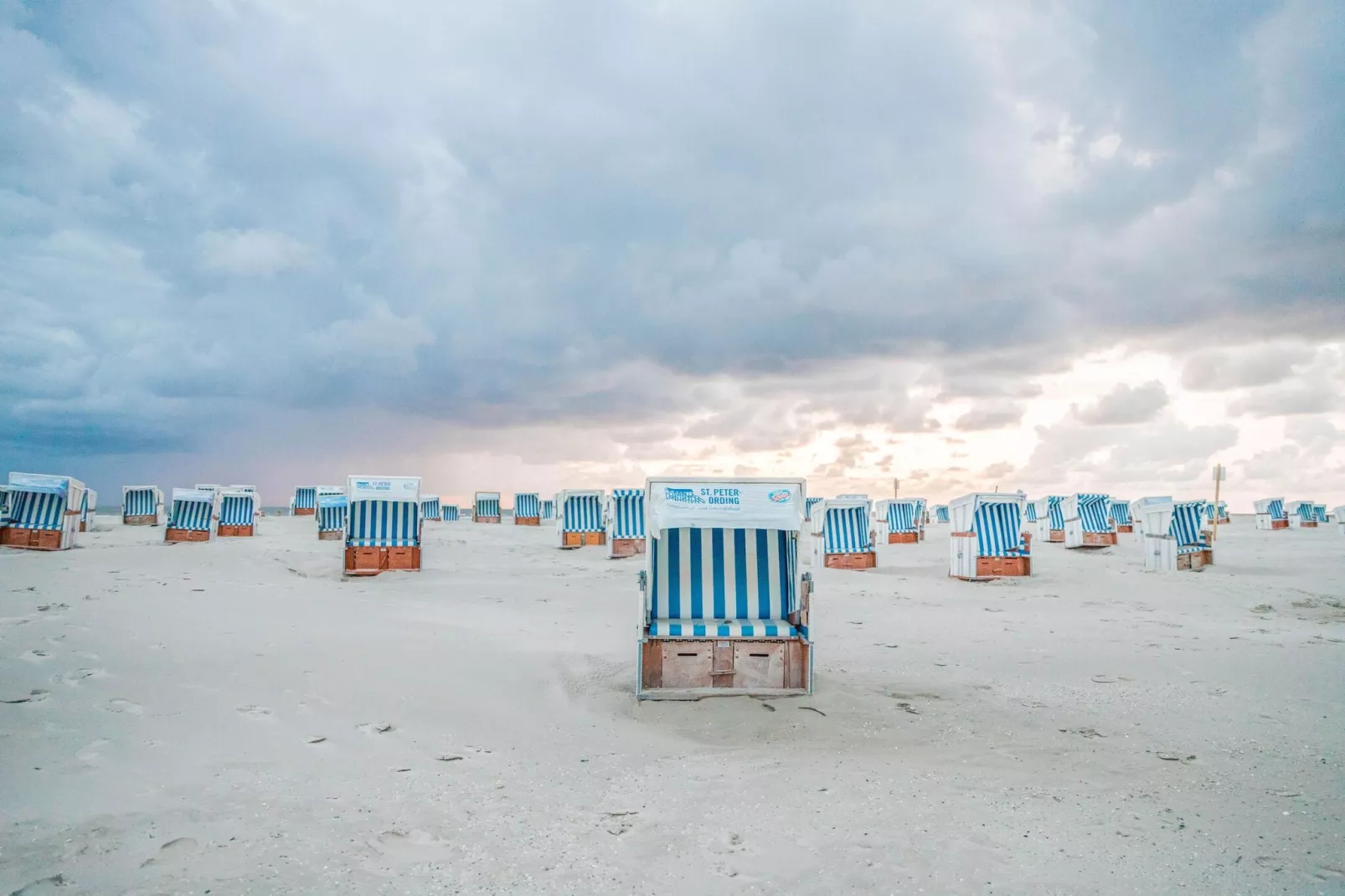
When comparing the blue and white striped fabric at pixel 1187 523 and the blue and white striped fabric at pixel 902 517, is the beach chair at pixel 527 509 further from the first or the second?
the blue and white striped fabric at pixel 1187 523

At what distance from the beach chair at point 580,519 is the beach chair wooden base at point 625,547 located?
394cm

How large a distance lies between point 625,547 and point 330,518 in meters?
13.8

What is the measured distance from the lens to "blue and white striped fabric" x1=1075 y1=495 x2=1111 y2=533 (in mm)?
28062

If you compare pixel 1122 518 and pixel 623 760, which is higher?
pixel 1122 518

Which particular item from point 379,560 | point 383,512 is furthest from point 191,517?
point 379,560

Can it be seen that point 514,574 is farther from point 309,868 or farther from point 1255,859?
point 1255,859

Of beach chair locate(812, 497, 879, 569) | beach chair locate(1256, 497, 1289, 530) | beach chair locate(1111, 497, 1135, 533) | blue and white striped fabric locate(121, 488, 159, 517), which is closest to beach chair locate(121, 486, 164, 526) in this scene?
blue and white striped fabric locate(121, 488, 159, 517)

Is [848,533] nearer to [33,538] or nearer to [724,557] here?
[724,557]

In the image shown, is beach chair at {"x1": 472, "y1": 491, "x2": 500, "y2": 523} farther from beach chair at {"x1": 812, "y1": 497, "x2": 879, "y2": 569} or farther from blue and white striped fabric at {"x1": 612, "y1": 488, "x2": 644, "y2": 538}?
beach chair at {"x1": 812, "y1": 497, "x2": 879, "y2": 569}

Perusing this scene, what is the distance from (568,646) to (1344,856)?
7801 millimetres

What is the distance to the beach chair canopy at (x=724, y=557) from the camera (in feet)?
24.7

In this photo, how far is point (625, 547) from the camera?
2389cm

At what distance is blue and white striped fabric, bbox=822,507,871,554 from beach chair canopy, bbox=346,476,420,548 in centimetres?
1120

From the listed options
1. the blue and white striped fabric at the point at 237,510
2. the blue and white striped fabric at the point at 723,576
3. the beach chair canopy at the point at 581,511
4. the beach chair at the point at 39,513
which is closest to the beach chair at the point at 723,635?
the blue and white striped fabric at the point at 723,576
